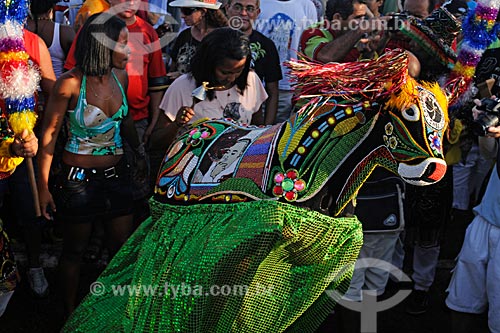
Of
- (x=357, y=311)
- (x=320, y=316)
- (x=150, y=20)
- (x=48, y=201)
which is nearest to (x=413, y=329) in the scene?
(x=357, y=311)

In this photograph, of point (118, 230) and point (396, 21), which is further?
point (118, 230)

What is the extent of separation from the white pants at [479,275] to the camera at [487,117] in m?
0.57

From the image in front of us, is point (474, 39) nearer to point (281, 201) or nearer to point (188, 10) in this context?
point (281, 201)

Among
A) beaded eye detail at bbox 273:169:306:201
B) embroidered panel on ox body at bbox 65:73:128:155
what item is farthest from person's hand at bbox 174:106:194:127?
beaded eye detail at bbox 273:169:306:201

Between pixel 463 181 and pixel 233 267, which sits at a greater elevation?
pixel 233 267

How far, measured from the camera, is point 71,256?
4043 millimetres

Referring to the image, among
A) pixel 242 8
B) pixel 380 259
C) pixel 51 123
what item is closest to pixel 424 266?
pixel 380 259

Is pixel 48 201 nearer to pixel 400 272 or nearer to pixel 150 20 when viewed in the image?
pixel 400 272

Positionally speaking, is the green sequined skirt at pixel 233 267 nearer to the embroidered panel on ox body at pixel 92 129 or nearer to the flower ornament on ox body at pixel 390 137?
the flower ornament on ox body at pixel 390 137

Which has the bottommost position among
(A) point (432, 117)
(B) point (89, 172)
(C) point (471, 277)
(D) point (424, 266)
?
(D) point (424, 266)

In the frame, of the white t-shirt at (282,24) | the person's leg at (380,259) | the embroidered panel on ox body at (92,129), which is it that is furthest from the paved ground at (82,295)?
the white t-shirt at (282,24)

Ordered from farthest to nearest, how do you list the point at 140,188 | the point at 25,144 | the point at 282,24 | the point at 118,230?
the point at 282,24 → the point at 140,188 → the point at 118,230 → the point at 25,144

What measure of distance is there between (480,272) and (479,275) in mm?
19

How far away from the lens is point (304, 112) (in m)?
2.91
